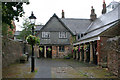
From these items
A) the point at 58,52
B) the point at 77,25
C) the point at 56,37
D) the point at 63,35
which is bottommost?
the point at 58,52

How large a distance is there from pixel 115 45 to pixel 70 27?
21.4 m

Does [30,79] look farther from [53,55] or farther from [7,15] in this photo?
[53,55]

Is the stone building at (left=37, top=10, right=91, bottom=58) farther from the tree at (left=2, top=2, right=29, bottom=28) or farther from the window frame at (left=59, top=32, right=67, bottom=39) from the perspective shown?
the tree at (left=2, top=2, right=29, bottom=28)

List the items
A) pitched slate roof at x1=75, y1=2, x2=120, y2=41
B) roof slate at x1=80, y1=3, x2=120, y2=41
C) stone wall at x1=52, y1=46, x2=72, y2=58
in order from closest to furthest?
pitched slate roof at x1=75, y1=2, x2=120, y2=41 → roof slate at x1=80, y1=3, x2=120, y2=41 → stone wall at x1=52, y1=46, x2=72, y2=58

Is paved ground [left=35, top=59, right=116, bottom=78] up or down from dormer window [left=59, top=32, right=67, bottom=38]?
down

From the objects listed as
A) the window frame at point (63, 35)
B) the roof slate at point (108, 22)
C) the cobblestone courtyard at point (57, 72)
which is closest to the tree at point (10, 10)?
the cobblestone courtyard at point (57, 72)

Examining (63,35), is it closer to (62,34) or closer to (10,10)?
(62,34)

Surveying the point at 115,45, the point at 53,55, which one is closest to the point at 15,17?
the point at 115,45

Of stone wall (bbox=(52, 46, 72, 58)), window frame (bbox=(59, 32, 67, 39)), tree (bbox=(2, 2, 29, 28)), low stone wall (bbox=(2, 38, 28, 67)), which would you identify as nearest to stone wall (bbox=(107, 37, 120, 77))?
tree (bbox=(2, 2, 29, 28))

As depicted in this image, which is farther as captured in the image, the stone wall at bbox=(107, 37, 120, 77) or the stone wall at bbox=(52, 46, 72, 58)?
the stone wall at bbox=(52, 46, 72, 58)

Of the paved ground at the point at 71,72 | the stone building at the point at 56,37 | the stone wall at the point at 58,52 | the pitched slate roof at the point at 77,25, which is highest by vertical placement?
the pitched slate roof at the point at 77,25

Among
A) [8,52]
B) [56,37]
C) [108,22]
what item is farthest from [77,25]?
[8,52]

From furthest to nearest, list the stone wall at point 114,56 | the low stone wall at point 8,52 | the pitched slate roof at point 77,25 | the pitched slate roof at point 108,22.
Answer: the pitched slate roof at point 77,25 < the pitched slate roof at point 108,22 < the low stone wall at point 8,52 < the stone wall at point 114,56

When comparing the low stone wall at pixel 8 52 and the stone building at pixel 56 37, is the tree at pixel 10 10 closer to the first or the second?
the low stone wall at pixel 8 52
